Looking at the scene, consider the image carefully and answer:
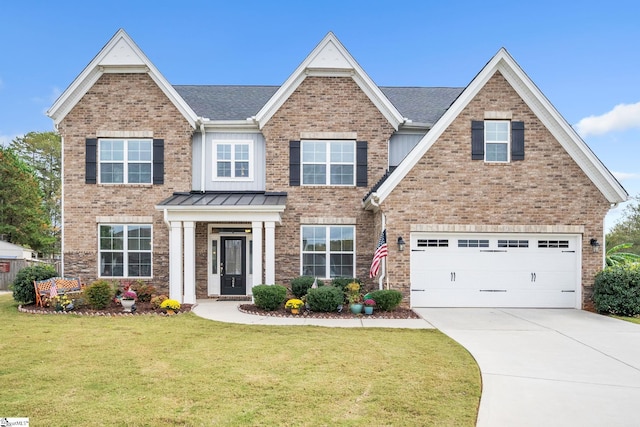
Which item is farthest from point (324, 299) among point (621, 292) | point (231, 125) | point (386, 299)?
point (621, 292)

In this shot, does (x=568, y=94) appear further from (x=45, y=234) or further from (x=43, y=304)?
(x=45, y=234)

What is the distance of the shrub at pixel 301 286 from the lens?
13727 mm

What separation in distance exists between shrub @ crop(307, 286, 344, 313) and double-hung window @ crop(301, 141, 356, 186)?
447 cm

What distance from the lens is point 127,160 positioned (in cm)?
1512

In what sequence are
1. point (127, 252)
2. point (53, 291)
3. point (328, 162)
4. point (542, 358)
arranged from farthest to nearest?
point (328, 162), point (127, 252), point (53, 291), point (542, 358)

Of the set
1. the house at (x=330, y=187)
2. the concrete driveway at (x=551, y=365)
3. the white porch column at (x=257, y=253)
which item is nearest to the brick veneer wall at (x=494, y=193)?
the house at (x=330, y=187)

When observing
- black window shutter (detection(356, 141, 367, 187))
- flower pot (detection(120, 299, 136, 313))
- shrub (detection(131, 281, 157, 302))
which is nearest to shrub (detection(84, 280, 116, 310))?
flower pot (detection(120, 299, 136, 313))

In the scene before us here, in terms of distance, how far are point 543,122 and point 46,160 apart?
43.8m

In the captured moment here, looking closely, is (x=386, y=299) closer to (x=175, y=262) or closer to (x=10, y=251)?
(x=175, y=262)

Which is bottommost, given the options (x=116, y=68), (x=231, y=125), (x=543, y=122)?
(x=543, y=122)

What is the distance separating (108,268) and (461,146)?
12.5 meters

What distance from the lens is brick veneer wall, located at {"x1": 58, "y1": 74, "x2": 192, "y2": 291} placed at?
15.0 meters

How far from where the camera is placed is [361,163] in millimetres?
15125

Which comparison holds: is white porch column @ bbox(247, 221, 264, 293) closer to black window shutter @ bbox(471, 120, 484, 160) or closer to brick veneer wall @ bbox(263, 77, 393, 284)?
brick veneer wall @ bbox(263, 77, 393, 284)
